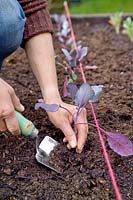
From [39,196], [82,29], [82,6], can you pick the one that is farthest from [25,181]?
[82,6]

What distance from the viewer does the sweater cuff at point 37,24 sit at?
1.72 meters

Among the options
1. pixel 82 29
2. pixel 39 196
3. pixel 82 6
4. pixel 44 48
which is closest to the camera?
pixel 39 196

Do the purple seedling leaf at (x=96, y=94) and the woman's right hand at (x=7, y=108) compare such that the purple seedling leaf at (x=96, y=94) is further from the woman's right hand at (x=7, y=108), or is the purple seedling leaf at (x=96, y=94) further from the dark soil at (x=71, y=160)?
the woman's right hand at (x=7, y=108)

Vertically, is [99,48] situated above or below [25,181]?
below

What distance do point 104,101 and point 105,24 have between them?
1.36 metres

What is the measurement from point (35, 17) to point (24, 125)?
47 cm

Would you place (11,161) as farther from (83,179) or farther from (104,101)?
(104,101)

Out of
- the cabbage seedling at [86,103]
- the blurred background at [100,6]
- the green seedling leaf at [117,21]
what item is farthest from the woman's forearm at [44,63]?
the blurred background at [100,6]

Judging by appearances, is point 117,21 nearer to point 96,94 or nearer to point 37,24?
point 37,24

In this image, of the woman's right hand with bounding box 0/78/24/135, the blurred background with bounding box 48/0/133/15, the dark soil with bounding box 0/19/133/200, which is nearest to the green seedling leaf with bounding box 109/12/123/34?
the dark soil with bounding box 0/19/133/200

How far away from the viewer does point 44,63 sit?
5.48ft

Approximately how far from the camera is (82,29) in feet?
10.3

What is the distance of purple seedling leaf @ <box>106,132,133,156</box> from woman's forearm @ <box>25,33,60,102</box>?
0.27 metres

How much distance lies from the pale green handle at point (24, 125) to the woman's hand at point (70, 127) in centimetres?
9
